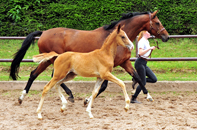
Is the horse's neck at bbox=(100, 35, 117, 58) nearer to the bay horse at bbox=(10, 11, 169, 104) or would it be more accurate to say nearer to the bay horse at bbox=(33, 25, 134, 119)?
the bay horse at bbox=(33, 25, 134, 119)

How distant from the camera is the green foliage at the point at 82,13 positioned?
9547 millimetres

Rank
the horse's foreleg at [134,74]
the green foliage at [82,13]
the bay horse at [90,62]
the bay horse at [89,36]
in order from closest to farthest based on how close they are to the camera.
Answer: the bay horse at [90,62], the horse's foreleg at [134,74], the bay horse at [89,36], the green foliage at [82,13]

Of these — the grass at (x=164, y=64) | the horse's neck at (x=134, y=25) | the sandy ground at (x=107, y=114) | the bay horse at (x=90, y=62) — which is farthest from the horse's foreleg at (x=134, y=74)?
the grass at (x=164, y=64)

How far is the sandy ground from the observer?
3986 mm

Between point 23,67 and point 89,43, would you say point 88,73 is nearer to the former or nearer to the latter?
point 89,43

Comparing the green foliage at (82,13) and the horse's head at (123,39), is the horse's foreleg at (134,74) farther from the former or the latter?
the green foliage at (82,13)

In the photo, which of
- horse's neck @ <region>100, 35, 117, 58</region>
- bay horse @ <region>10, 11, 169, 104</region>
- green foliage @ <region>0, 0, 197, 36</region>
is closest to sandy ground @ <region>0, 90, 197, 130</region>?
bay horse @ <region>10, 11, 169, 104</region>

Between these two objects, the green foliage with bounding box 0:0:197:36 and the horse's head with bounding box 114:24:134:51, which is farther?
the green foliage with bounding box 0:0:197:36

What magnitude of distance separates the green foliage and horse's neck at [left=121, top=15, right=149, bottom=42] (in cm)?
402

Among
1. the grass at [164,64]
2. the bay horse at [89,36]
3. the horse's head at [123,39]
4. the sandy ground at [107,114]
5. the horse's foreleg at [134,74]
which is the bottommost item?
the grass at [164,64]

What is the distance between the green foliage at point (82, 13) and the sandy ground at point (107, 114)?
405 cm

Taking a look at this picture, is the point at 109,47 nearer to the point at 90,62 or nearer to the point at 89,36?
the point at 90,62

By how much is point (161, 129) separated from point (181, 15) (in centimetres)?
661

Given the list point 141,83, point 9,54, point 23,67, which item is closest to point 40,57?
point 141,83
